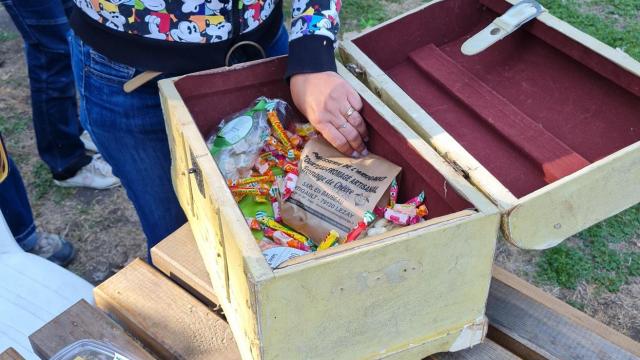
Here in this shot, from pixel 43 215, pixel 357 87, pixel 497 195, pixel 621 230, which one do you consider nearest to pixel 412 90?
pixel 357 87

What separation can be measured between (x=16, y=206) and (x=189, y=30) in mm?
1101

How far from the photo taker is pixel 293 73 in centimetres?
107

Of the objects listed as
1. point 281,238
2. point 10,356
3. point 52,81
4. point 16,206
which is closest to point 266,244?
point 281,238

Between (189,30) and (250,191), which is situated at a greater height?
(189,30)

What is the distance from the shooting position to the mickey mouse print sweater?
105 centimetres

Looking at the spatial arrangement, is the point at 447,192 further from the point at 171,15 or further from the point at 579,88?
the point at 171,15

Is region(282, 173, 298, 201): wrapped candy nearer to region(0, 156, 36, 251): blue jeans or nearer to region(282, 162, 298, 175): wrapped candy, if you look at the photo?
region(282, 162, 298, 175): wrapped candy

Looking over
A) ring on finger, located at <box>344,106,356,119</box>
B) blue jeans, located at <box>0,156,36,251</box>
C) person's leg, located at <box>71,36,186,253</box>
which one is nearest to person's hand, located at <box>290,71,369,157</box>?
ring on finger, located at <box>344,106,356,119</box>

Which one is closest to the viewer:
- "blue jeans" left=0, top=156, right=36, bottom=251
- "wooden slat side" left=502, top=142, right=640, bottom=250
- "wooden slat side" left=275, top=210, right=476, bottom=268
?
"wooden slat side" left=275, top=210, right=476, bottom=268

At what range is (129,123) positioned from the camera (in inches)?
46.8

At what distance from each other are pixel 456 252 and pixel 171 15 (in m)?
0.62

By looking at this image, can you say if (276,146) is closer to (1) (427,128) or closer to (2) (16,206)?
(1) (427,128)

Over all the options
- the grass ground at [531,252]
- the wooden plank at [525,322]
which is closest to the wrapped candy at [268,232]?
the wooden plank at [525,322]

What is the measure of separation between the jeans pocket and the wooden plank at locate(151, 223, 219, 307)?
33 cm
